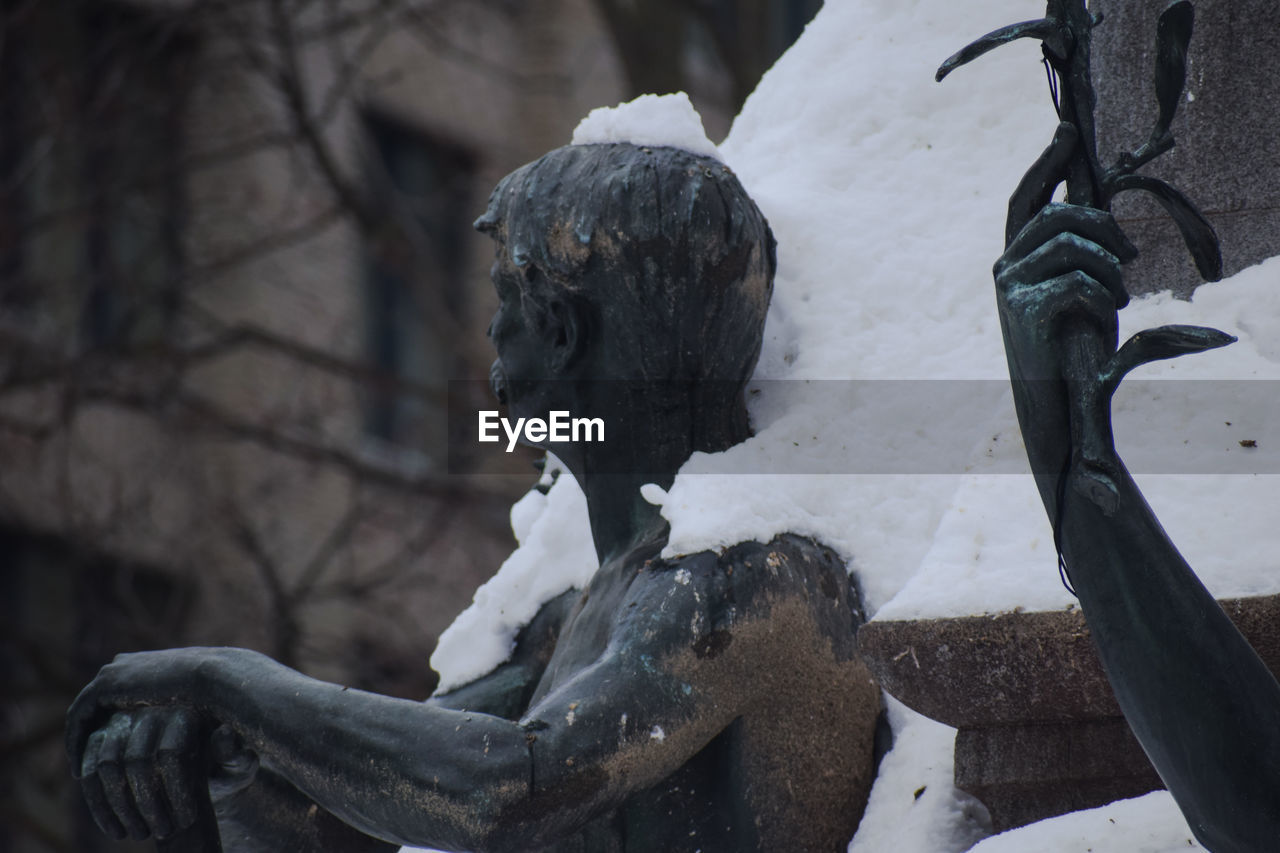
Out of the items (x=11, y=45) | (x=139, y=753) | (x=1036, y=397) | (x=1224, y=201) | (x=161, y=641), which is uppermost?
(x=11, y=45)

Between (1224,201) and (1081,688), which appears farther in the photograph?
(1224,201)

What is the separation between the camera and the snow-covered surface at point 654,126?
3.29 meters

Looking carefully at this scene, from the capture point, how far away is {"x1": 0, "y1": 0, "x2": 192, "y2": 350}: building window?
32.5 ft

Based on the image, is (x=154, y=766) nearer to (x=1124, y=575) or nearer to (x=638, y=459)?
(x=638, y=459)

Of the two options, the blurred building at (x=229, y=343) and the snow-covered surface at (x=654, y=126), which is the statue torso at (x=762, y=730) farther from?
the blurred building at (x=229, y=343)

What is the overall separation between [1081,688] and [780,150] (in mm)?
1578

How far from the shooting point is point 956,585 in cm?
286

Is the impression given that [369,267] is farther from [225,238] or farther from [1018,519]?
[1018,519]

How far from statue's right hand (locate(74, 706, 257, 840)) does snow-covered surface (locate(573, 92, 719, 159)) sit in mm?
1153

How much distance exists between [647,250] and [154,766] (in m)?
1.09

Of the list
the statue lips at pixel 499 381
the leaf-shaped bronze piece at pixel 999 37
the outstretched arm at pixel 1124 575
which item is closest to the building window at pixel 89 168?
the statue lips at pixel 499 381

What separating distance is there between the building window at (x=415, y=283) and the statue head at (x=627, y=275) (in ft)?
22.8

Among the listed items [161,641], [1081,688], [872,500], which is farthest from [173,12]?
[1081,688]

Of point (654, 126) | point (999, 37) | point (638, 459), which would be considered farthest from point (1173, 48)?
point (638, 459)
